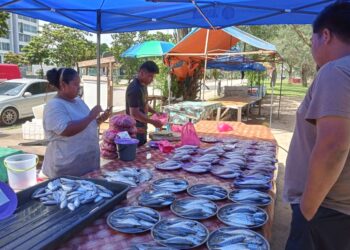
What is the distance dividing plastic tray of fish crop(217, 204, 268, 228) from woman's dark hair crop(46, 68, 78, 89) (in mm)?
1787

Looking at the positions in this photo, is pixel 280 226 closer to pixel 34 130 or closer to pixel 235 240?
pixel 235 240

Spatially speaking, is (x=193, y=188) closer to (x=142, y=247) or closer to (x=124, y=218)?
(x=124, y=218)

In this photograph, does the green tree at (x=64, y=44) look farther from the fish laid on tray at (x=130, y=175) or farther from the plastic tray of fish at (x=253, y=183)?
the plastic tray of fish at (x=253, y=183)

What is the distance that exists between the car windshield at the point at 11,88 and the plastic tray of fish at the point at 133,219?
11.7 meters

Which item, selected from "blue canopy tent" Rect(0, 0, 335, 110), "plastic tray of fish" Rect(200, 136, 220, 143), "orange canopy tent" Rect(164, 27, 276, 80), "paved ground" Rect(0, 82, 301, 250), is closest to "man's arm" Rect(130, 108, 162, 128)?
"plastic tray of fish" Rect(200, 136, 220, 143)

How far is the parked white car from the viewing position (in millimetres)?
11508

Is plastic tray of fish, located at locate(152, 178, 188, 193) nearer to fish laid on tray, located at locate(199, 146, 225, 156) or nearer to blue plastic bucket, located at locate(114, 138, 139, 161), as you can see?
blue plastic bucket, located at locate(114, 138, 139, 161)

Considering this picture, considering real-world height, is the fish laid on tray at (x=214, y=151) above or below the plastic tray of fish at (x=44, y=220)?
above

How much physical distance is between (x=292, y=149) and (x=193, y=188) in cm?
94

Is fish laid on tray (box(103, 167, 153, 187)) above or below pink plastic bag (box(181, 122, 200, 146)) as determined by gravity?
below

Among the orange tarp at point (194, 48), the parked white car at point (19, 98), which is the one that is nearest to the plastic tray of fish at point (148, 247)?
the orange tarp at point (194, 48)

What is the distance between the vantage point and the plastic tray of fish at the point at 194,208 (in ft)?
6.44

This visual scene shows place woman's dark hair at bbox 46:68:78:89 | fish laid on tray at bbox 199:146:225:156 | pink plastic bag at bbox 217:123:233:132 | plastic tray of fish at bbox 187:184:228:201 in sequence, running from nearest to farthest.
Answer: plastic tray of fish at bbox 187:184:228:201 < woman's dark hair at bbox 46:68:78:89 < fish laid on tray at bbox 199:146:225:156 < pink plastic bag at bbox 217:123:233:132

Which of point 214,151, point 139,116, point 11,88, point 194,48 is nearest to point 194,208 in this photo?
point 214,151
